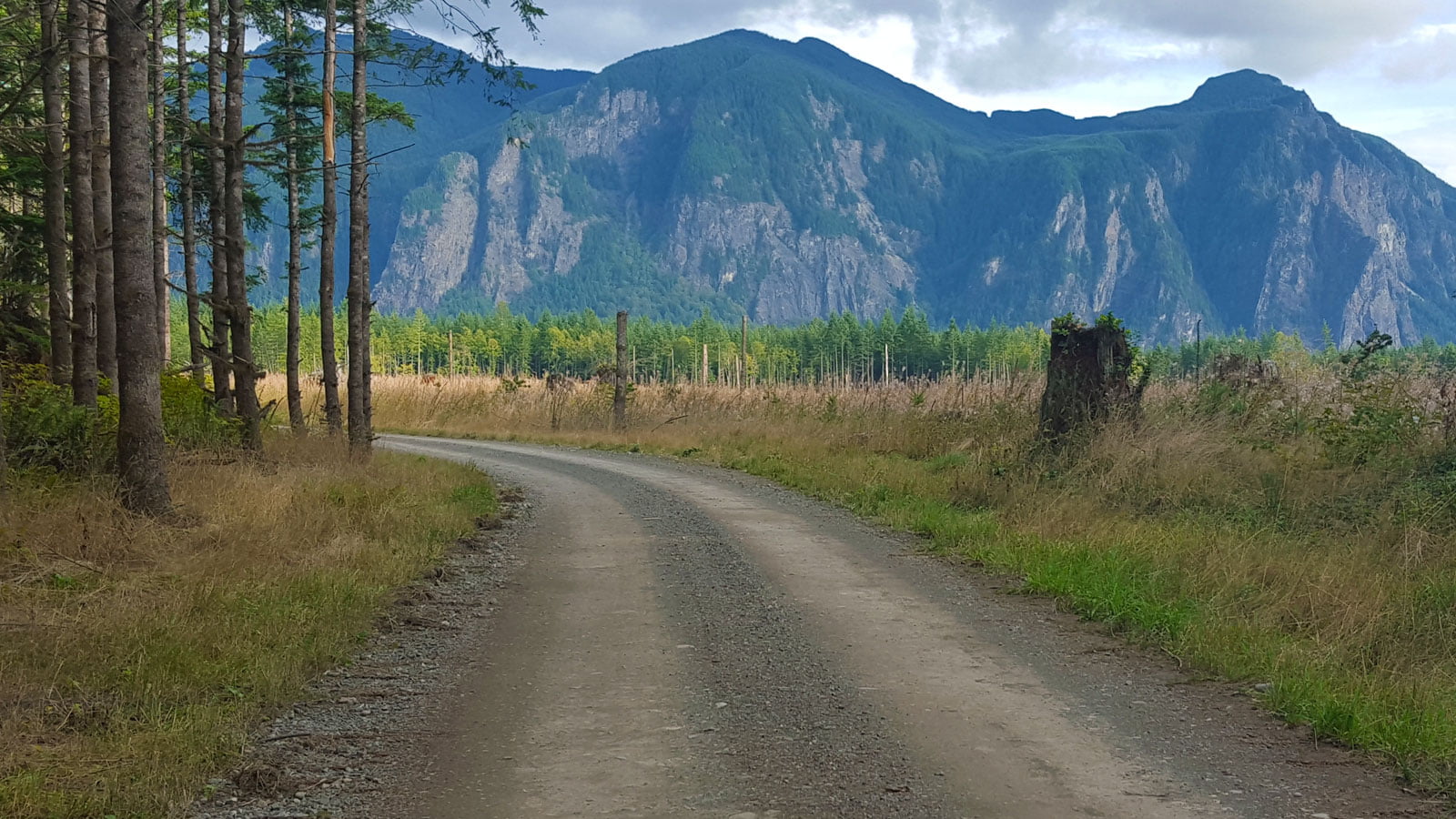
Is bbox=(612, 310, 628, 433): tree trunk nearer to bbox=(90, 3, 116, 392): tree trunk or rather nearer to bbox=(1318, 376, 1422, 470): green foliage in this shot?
bbox=(90, 3, 116, 392): tree trunk

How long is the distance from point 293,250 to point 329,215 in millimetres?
5576

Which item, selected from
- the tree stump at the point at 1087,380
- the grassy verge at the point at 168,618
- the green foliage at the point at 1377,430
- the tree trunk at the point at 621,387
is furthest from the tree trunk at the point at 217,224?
the green foliage at the point at 1377,430

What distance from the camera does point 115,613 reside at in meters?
6.21

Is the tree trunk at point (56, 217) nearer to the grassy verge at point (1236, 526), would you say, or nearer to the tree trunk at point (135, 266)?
the tree trunk at point (135, 266)

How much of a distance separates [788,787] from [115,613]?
A: 4.57m

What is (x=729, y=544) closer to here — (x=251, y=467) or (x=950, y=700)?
(x=950, y=700)

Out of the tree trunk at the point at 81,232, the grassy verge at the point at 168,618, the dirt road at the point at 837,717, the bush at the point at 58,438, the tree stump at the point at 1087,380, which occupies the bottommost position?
the dirt road at the point at 837,717

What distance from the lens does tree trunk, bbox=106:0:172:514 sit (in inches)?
330

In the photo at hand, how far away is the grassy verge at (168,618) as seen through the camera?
4266 millimetres

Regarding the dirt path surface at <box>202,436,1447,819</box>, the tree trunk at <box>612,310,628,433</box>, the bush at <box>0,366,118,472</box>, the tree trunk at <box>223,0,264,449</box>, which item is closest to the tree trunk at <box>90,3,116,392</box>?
the tree trunk at <box>223,0,264,449</box>

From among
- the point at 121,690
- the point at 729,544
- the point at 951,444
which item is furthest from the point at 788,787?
the point at 951,444

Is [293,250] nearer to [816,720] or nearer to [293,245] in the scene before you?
[293,245]

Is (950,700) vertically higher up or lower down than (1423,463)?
lower down

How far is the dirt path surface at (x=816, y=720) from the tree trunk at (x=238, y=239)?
7386 mm
